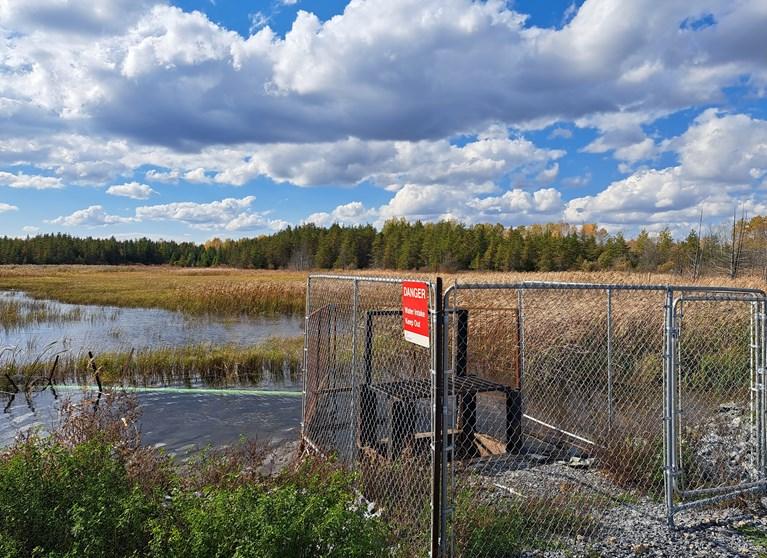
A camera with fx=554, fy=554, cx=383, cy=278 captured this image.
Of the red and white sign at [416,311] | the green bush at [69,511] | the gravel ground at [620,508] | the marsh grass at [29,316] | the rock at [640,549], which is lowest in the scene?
the gravel ground at [620,508]

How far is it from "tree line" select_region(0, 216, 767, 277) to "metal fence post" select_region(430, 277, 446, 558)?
36581mm

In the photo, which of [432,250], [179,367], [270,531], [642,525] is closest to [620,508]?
[642,525]

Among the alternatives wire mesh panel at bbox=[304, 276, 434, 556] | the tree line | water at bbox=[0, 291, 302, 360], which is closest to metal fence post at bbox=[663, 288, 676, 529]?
wire mesh panel at bbox=[304, 276, 434, 556]

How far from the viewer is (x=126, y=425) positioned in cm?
640

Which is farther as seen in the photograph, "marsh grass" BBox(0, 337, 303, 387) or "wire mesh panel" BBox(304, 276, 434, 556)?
"marsh grass" BBox(0, 337, 303, 387)

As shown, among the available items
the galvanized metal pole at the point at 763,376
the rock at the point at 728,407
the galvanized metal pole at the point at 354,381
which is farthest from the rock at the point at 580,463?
the rock at the point at 728,407

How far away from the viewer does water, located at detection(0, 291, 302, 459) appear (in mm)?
10367

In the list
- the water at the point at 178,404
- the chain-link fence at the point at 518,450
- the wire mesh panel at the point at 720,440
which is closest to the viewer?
the chain-link fence at the point at 518,450

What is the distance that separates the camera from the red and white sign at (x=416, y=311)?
14.5 feet

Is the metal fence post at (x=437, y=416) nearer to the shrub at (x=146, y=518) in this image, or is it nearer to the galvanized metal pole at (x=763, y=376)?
the shrub at (x=146, y=518)

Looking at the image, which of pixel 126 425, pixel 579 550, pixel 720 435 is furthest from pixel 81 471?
pixel 720 435

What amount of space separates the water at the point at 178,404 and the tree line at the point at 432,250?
31.9 m

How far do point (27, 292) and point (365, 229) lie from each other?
7012 centimetres

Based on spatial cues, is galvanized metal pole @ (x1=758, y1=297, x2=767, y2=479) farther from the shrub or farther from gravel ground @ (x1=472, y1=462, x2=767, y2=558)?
the shrub
